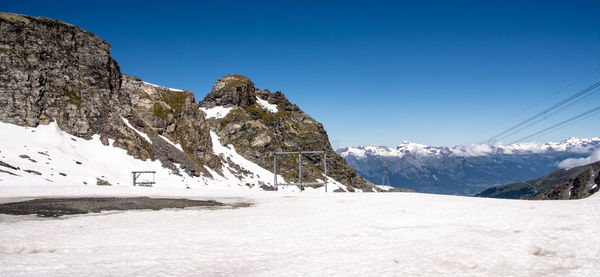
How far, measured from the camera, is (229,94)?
183 m

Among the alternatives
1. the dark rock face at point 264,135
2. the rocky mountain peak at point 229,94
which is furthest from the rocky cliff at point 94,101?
the rocky mountain peak at point 229,94

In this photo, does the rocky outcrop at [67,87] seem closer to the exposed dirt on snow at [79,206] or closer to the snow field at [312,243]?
the exposed dirt on snow at [79,206]

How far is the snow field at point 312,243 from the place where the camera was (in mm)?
10438

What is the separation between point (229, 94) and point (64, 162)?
12537 cm

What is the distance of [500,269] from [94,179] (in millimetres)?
59307

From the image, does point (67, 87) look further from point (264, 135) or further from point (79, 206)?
point (264, 135)

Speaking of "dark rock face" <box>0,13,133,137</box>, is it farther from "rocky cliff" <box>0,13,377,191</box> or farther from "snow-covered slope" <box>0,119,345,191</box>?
"snow-covered slope" <box>0,119,345,191</box>

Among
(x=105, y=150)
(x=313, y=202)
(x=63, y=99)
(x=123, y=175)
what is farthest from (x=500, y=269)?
(x=63, y=99)

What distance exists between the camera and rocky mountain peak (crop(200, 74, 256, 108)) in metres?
182

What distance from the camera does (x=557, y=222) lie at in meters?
15.6

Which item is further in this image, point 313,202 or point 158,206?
point 313,202

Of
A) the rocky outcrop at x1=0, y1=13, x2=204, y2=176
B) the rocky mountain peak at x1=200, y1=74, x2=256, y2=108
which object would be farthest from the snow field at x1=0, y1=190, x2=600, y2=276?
the rocky mountain peak at x1=200, y1=74, x2=256, y2=108

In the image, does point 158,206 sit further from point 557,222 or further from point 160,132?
point 160,132

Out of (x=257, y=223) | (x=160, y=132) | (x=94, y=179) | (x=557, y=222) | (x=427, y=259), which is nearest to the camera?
(x=427, y=259)
